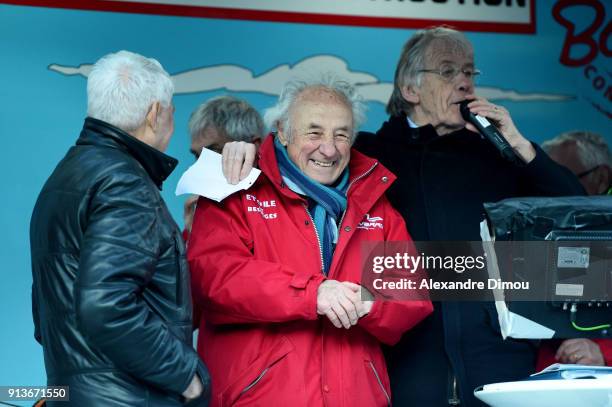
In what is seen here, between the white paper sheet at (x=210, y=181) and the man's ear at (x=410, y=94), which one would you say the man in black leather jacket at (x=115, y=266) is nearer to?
the white paper sheet at (x=210, y=181)

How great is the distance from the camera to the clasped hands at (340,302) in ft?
10.4

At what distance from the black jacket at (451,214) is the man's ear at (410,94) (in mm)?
84

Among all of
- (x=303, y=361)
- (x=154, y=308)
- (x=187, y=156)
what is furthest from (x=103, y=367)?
(x=187, y=156)

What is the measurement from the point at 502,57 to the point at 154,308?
9.59ft

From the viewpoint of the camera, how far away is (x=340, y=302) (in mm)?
3178

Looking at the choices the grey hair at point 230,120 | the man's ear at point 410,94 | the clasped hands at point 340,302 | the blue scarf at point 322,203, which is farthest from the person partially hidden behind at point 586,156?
the clasped hands at point 340,302

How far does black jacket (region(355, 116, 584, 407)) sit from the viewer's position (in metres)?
3.63

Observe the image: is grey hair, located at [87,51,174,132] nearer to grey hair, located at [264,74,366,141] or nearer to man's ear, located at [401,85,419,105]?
grey hair, located at [264,74,366,141]

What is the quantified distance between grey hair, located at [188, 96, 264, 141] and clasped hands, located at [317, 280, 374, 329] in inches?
49.1

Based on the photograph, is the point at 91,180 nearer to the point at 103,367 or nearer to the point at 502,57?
the point at 103,367

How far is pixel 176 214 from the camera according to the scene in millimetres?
4867

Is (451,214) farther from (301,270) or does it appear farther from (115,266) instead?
(115,266)

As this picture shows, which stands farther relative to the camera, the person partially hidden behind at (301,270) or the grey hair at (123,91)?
the person partially hidden behind at (301,270)

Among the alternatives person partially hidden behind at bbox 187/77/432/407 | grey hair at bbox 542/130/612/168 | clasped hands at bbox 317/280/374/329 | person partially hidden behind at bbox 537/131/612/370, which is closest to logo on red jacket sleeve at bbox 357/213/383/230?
person partially hidden behind at bbox 187/77/432/407
